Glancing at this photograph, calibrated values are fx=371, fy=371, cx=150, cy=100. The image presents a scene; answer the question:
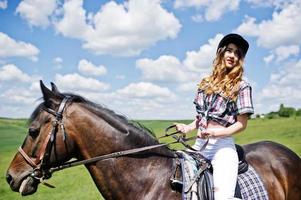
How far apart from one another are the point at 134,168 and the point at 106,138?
50cm

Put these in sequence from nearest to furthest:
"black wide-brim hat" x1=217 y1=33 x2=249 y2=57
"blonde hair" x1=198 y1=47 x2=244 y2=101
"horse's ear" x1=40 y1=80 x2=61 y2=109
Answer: "horse's ear" x1=40 y1=80 x2=61 y2=109 → "blonde hair" x1=198 y1=47 x2=244 y2=101 → "black wide-brim hat" x1=217 y1=33 x2=249 y2=57

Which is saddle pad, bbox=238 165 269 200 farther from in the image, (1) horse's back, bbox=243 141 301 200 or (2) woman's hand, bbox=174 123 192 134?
(2) woman's hand, bbox=174 123 192 134

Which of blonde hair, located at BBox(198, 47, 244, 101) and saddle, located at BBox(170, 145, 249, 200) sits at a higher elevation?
blonde hair, located at BBox(198, 47, 244, 101)

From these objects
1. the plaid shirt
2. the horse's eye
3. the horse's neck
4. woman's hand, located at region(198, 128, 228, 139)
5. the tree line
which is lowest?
the horse's neck

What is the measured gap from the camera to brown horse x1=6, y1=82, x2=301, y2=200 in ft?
13.9

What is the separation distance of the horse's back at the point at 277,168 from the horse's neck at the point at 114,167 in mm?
2010

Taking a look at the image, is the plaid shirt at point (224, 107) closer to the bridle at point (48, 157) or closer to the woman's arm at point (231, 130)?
the woman's arm at point (231, 130)

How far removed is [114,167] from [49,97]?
1.13 m

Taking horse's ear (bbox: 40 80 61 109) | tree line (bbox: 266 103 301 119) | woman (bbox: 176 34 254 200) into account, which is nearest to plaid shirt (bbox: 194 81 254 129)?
woman (bbox: 176 34 254 200)

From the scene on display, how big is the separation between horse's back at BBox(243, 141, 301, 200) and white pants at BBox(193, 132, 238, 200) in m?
1.34

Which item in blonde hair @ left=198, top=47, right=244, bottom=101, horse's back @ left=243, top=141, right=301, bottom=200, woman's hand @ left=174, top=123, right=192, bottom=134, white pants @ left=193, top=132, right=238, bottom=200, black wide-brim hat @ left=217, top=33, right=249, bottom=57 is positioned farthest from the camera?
horse's back @ left=243, top=141, right=301, bottom=200

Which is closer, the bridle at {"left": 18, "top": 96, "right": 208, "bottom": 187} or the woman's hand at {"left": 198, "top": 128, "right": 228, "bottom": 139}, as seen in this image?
the bridle at {"left": 18, "top": 96, "right": 208, "bottom": 187}

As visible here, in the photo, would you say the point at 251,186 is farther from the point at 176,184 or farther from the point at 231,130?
the point at 176,184

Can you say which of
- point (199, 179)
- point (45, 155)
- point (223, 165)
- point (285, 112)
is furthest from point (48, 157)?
point (285, 112)
